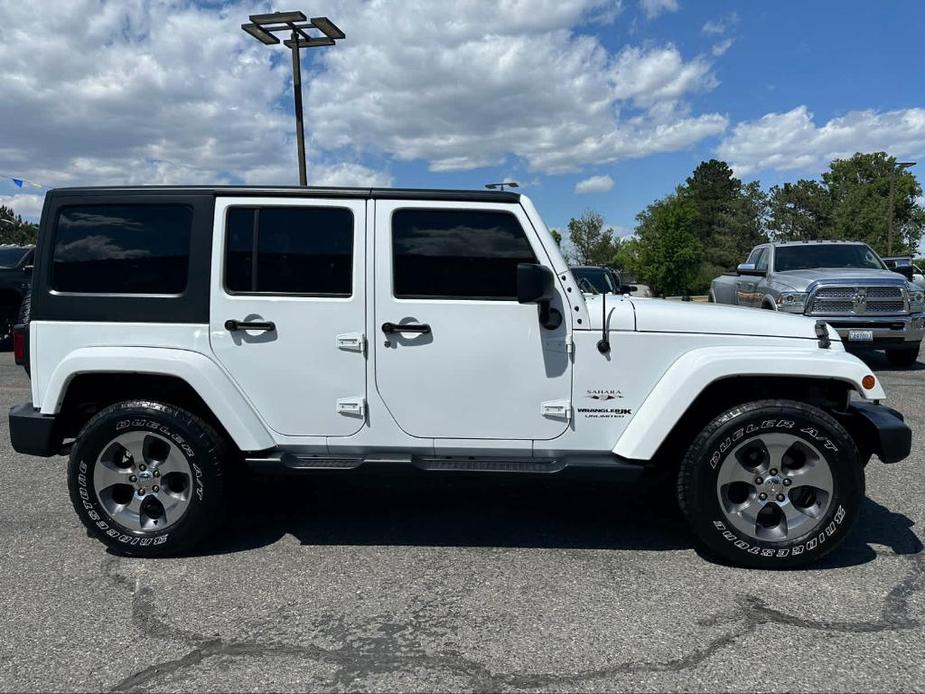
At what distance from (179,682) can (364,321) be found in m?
1.80

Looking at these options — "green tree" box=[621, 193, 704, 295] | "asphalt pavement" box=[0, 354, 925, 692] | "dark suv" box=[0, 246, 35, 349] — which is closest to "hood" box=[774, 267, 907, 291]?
"asphalt pavement" box=[0, 354, 925, 692]

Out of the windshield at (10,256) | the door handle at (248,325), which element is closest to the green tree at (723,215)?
the windshield at (10,256)

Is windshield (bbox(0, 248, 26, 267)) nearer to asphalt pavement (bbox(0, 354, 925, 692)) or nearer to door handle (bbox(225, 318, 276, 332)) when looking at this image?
asphalt pavement (bbox(0, 354, 925, 692))

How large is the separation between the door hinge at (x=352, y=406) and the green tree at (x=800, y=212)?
241ft

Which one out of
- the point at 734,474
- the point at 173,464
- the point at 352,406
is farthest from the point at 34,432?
the point at 734,474

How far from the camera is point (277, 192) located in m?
3.67

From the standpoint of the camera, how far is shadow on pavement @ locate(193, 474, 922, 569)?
3.86 m

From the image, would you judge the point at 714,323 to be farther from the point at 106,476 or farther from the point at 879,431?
the point at 106,476

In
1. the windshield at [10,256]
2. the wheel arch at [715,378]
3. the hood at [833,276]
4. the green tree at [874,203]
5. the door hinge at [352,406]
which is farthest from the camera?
the green tree at [874,203]

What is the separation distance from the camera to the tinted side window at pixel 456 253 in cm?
360

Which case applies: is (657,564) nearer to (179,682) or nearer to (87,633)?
(179,682)

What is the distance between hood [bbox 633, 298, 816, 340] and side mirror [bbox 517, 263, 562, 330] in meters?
0.45

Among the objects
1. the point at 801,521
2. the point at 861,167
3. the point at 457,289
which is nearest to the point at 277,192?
the point at 457,289

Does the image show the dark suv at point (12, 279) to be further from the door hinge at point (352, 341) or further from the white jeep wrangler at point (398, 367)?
the door hinge at point (352, 341)
